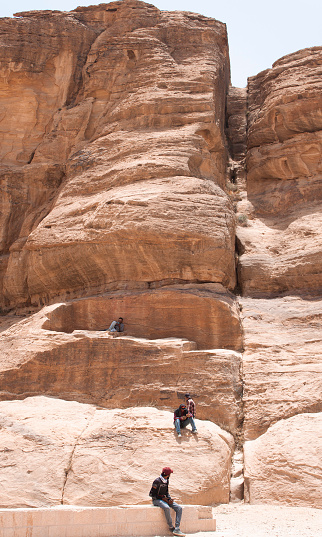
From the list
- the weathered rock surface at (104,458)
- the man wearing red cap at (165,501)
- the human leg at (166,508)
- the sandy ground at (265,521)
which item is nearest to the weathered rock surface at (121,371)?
the weathered rock surface at (104,458)

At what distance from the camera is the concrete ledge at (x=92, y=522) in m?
8.13

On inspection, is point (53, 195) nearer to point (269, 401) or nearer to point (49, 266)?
point (49, 266)

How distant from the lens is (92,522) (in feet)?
27.5

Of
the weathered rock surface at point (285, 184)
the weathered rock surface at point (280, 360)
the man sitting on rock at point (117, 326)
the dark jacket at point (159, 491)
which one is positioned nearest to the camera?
the dark jacket at point (159, 491)

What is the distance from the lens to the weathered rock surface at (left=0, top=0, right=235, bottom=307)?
15.0 meters

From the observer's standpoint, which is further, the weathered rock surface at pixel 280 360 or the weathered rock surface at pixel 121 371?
the weathered rock surface at pixel 121 371

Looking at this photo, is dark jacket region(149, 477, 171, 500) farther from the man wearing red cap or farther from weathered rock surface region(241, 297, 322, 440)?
weathered rock surface region(241, 297, 322, 440)

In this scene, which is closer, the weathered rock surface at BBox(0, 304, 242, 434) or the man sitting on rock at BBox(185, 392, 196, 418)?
the man sitting on rock at BBox(185, 392, 196, 418)

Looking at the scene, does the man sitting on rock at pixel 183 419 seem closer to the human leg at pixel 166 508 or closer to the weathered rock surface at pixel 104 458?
the weathered rock surface at pixel 104 458

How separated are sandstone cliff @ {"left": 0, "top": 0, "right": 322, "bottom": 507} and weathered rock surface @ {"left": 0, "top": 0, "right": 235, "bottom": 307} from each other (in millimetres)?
59

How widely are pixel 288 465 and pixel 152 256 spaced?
6441mm

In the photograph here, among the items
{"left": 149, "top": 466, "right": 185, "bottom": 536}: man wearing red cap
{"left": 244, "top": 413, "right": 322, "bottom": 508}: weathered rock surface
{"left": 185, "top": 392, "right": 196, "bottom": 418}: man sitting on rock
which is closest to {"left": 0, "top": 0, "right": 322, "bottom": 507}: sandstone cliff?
{"left": 244, "top": 413, "right": 322, "bottom": 508}: weathered rock surface

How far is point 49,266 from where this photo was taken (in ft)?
52.7

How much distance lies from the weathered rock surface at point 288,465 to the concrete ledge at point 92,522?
1.96 metres
